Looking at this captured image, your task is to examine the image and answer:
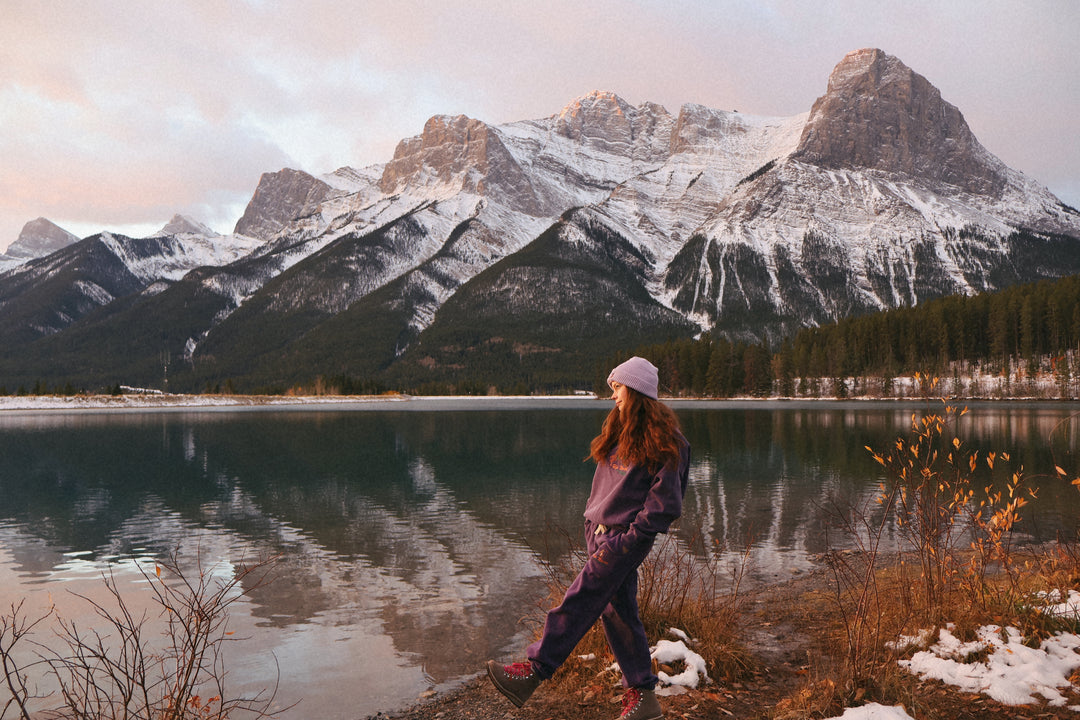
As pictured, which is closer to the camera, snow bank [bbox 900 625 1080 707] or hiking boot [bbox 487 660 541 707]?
hiking boot [bbox 487 660 541 707]

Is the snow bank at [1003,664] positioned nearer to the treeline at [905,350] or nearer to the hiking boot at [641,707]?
the hiking boot at [641,707]

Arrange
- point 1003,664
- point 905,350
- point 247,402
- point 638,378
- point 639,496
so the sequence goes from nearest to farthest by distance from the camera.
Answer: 1. point 639,496
2. point 638,378
3. point 1003,664
4. point 905,350
5. point 247,402

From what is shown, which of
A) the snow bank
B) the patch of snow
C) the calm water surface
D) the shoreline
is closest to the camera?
the patch of snow

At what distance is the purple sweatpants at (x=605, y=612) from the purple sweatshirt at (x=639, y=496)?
5.4 inches

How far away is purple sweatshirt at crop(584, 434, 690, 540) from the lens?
15.7 feet

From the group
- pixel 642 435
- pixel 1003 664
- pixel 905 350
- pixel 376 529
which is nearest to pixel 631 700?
pixel 642 435

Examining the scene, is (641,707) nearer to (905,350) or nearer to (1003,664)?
(1003,664)

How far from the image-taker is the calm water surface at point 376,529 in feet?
28.4

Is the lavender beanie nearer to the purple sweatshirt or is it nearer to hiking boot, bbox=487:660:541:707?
the purple sweatshirt

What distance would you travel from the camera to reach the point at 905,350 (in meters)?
120

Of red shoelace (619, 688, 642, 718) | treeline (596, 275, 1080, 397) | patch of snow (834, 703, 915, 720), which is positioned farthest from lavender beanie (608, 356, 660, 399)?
treeline (596, 275, 1080, 397)

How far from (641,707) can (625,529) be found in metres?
1.47

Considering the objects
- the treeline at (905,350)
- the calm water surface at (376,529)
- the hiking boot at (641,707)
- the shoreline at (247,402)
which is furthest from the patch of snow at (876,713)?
the treeline at (905,350)

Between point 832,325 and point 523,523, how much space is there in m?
135
